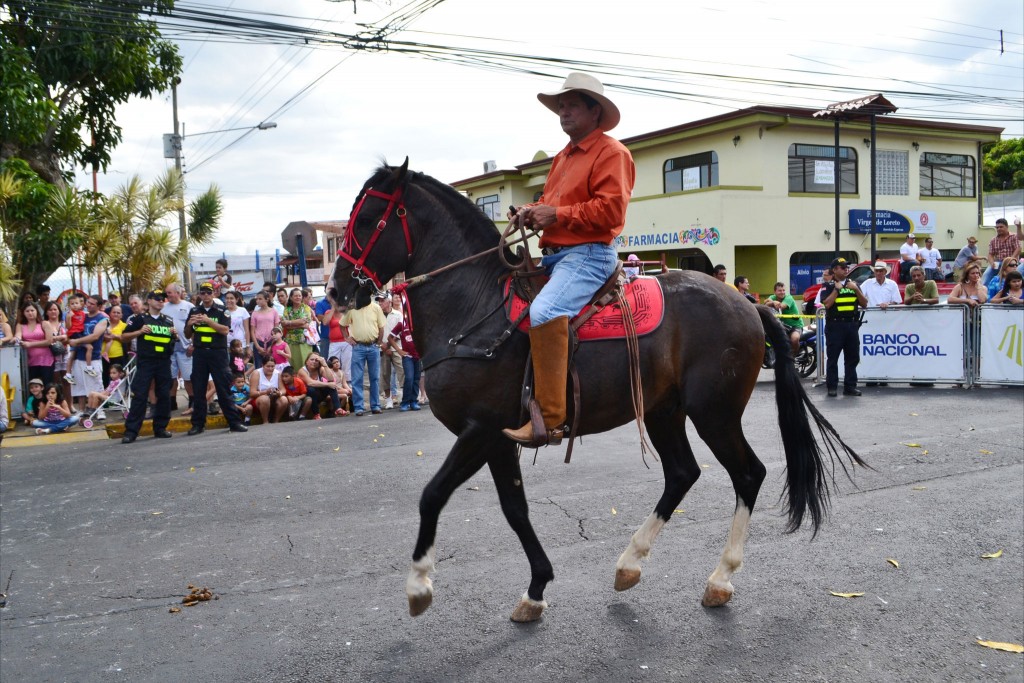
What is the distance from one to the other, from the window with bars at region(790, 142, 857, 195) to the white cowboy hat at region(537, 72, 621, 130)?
28.1 metres

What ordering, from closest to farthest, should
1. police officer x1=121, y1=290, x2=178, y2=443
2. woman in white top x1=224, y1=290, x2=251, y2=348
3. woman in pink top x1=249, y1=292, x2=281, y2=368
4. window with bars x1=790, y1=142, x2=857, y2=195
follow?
police officer x1=121, y1=290, x2=178, y2=443 → woman in white top x1=224, y1=290, x2=251, y2=348 → woman in pink top x1=249, y1=292, x2=281, y2=368 → window with bars x1=790, y1=142, x2=857, y2=195

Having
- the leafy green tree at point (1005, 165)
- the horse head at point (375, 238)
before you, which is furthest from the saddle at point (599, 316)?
the leafy green tree at point (1005, 165)

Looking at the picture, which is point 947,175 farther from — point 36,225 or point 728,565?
point 728,565

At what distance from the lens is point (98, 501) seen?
7410 mm

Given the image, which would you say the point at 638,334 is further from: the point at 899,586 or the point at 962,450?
the point at 962,450

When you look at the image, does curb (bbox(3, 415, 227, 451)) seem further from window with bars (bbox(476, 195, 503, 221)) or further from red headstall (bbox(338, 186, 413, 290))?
window with bars (bbox(476, 195, 503, 221))

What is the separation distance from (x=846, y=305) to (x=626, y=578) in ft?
32.4

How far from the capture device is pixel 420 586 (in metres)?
4.24

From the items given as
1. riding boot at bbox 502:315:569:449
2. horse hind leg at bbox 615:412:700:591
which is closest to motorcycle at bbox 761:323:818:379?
horse hind leg at bbox 615:412:700:591

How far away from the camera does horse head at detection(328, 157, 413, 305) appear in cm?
469

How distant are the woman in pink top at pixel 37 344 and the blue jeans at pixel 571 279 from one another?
36.0 feet

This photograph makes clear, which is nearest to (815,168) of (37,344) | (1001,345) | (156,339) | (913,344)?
(913,344)

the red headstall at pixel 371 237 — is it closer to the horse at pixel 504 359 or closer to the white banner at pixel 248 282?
the horse at pixel 504 359

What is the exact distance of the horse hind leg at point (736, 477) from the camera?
15.4 ft
